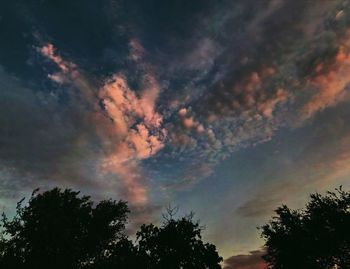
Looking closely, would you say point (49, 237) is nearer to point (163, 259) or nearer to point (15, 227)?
point (15, 227)

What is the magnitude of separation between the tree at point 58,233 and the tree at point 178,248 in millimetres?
20131

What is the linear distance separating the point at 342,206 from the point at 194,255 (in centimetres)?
3304

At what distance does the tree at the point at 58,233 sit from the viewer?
4259cm

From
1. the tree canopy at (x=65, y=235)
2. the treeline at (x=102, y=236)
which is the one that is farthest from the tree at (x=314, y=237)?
the tree canopy at (x=65, y=235)

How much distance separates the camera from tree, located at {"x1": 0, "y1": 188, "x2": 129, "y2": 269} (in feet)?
140

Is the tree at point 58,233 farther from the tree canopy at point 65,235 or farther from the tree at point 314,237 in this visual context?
the tree at point 314,237

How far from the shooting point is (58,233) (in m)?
44.1

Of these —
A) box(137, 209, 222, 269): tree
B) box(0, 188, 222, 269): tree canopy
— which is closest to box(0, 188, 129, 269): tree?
box(0, 188, 222, 269): tree canopy

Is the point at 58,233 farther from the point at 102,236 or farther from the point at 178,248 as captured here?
the point at 178,248

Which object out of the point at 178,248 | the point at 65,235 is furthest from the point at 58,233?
the point at 178,248

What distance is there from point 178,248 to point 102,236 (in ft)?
81.9

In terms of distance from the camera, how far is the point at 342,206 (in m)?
48.8

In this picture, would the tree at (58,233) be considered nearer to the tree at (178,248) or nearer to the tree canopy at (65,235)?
the tree canopy at (65,235)

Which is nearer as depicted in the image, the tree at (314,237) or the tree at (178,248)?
the tree at (314,237)
